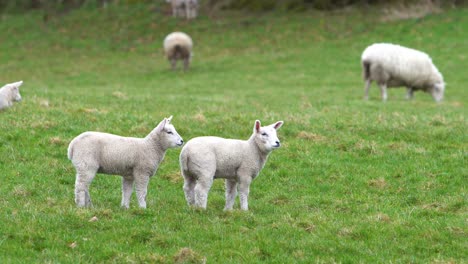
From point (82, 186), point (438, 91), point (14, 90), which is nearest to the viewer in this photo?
point (82, 186)

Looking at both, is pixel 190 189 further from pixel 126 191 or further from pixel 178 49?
pixel 178 49

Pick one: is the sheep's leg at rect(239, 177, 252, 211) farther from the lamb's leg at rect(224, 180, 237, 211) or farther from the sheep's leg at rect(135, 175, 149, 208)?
the sheep's leg at rect(135, 175, 149, 208)

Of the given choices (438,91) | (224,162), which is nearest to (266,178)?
(224,162)

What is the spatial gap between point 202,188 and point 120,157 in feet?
4.18

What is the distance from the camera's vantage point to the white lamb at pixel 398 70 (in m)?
26.4

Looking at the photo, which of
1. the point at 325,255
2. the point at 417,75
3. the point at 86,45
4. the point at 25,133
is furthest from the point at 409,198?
the point at 86,45

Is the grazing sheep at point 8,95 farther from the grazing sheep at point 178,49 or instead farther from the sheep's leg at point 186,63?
the sheep's leg at point 186,63

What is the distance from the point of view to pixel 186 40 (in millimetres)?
35469

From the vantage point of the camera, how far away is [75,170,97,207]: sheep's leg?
10.3m

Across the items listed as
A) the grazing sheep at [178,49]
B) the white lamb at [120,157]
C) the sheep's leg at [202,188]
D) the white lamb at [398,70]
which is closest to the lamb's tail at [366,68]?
the white lamb at [398,70]

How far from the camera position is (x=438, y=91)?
89.7 ft

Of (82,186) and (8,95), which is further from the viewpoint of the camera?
(8,95)

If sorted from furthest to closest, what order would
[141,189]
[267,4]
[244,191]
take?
1. [267,4]
2. [244,191]
3. [141,189]

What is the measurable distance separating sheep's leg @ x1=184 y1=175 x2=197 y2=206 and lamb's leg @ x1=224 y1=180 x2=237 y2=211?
0.52 metres
